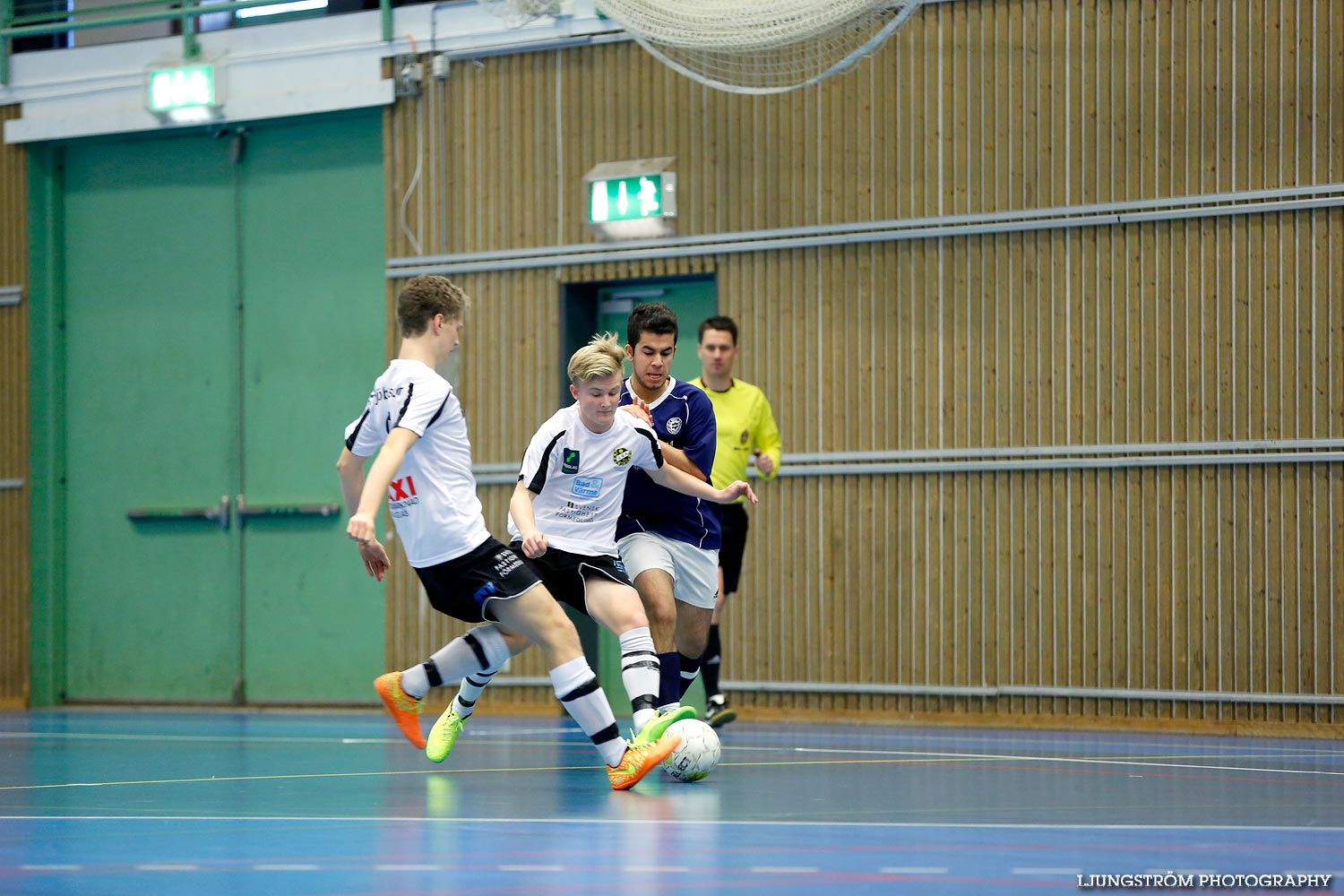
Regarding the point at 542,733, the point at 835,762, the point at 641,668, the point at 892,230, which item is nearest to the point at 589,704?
the point at 641,668

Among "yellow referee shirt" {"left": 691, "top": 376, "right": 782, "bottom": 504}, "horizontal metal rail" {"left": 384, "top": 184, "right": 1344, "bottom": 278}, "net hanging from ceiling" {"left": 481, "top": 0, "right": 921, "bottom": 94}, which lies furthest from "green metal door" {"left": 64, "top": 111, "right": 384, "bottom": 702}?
"yellow referee shirt" {"left": 691, "top": 376, "right": 782, "bottom": 504}

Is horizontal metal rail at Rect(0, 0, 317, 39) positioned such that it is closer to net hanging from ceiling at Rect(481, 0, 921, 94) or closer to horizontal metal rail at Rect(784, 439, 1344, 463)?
net hanging from ceiling at Rect(481, 0, 921, 94)

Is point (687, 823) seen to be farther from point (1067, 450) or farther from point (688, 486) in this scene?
point (1067, 450)

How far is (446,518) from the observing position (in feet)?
19.0

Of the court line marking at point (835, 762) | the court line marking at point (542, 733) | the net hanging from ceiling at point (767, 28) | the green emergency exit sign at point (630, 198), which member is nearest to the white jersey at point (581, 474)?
the court line marking at point (835, 762)

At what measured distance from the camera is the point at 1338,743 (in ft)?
28.2

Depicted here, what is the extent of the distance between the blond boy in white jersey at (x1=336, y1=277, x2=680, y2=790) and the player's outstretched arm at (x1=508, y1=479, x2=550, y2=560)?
12 cm

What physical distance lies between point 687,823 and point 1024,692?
5.62 meters

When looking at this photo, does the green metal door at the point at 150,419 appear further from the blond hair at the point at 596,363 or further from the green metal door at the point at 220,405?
the blond hair at the point at 596,363

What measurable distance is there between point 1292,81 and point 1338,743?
3.91 metres

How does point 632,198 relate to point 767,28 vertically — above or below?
below

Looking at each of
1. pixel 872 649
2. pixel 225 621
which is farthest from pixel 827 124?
pixel 225 621

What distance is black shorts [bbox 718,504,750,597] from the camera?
29.3 ft

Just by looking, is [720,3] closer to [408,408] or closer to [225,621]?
[408,408]
